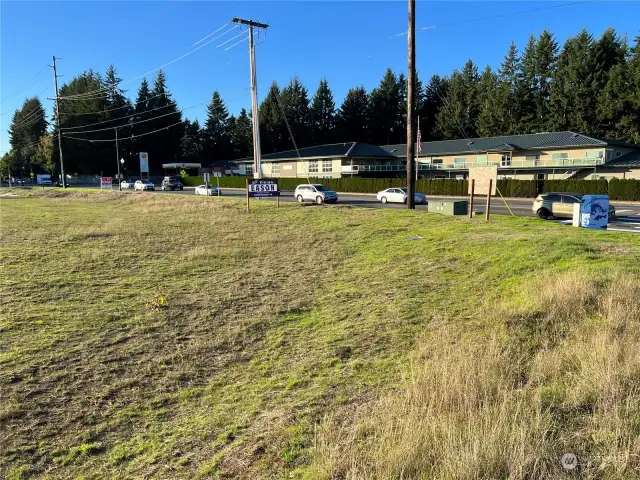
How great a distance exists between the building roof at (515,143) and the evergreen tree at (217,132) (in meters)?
59.6

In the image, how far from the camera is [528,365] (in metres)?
4.82

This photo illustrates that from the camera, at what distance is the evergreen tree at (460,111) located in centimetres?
8512

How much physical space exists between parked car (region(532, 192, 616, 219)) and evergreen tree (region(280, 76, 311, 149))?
8366 cm

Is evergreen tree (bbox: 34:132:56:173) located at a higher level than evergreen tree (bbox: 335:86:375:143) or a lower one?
lower

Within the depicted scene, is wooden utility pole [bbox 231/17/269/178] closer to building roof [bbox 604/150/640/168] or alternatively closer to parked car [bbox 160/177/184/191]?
parked car [bbox 160/177/184/191]

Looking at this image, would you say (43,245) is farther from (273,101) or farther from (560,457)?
(273,101)

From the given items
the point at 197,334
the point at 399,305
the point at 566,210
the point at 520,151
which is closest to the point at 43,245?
the point at 197,334

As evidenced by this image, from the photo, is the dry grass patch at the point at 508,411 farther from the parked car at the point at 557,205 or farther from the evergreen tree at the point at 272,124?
the evergreen tree at the point at 272,124

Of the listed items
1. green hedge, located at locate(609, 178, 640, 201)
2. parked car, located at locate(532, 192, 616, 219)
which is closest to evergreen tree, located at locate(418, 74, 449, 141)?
green hedge, located at locate(609, 178, 640, 201)

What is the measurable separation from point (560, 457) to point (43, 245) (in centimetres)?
1563

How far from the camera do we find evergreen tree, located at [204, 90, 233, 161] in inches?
4587

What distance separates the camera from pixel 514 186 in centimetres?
4388

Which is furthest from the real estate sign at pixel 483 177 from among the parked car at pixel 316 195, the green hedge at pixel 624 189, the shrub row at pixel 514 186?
the shrub row at pixel 514 186

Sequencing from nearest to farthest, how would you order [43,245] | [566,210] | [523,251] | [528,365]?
[528,365]
[523,251]
[43,245]
[566,210]
